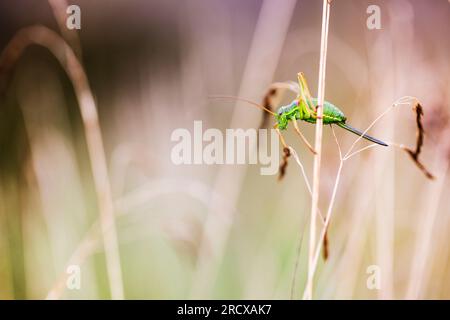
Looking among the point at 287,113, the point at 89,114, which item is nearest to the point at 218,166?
the point at 89,114

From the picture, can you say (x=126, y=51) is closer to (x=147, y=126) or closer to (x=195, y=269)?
(x=147, y=126)

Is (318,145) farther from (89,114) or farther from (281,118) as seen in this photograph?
(89,114)

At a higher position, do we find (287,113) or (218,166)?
(287,113)

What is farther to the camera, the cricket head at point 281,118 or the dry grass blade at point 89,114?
the dry grass blade at point 89,114

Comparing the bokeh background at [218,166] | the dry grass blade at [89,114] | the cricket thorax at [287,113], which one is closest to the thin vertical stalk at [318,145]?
the cricket thorax at [287,113]

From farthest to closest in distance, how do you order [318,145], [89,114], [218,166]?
[218,166] → [89,114] → [318,145]

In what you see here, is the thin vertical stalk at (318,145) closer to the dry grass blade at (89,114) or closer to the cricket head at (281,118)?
the cricket head at (281,118)

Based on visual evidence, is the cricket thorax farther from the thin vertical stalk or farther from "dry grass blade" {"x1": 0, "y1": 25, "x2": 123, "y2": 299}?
"dry grass blade" {"x1": 0, "y1": 25, "x2": 123, "y2": 299}
